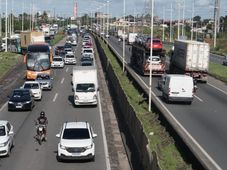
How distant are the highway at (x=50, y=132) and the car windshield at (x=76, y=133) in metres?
1.01

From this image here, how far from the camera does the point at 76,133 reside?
71.2ft

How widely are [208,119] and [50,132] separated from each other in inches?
373

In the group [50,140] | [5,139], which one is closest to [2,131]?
[5,139]

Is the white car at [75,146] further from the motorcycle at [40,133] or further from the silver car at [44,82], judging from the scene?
the silver car at [44,82]

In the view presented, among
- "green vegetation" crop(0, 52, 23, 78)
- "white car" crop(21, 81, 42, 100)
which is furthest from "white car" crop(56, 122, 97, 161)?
"green vegetation" crop(0, 52, 23, 78)

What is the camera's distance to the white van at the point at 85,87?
35.9 metres

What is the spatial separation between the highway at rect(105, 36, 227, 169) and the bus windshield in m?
11.2

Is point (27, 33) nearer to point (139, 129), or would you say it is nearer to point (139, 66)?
point (139, 66)

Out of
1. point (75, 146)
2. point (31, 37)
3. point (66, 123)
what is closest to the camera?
point (75, 146)

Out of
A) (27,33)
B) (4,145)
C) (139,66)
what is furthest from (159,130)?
(27,33)

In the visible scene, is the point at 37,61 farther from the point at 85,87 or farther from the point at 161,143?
the point at 161,143

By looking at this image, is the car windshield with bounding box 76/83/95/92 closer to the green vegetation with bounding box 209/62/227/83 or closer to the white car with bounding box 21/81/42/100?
the white car with bounding box 21/81/42/100

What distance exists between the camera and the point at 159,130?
80.1ft

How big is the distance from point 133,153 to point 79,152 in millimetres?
2226
